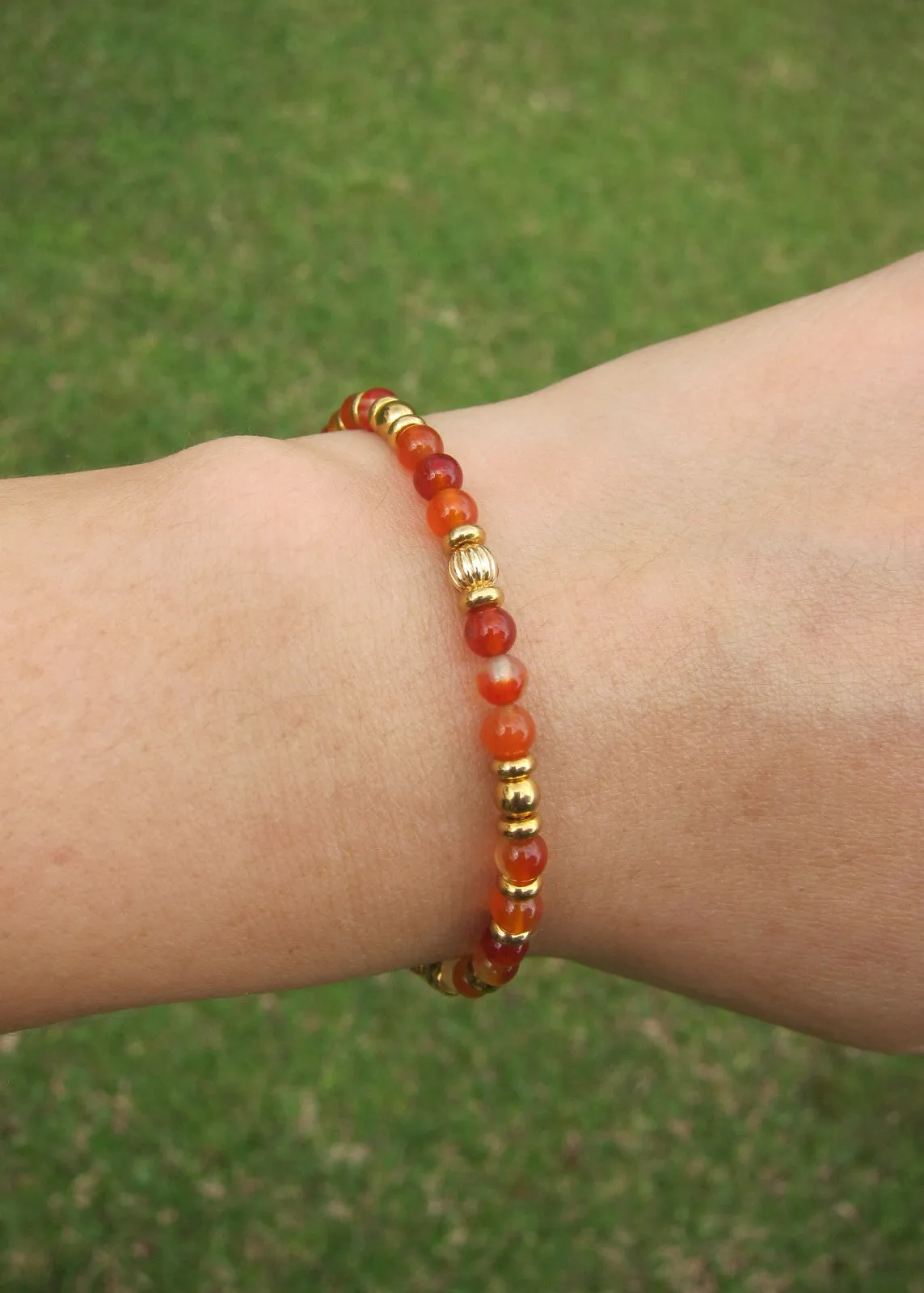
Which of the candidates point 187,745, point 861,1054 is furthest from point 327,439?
point 861,1054

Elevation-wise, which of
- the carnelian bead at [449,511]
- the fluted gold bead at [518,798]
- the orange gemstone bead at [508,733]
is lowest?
the fluted gold bead at [518,798]

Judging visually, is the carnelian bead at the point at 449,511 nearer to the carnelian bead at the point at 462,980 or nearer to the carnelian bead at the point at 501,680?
the carnelian bead at the point at 501,680

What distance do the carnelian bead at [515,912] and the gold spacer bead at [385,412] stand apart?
1.67ft

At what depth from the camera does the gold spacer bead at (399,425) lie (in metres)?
1.16

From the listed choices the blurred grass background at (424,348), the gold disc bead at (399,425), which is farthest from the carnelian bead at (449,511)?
the blurred grass background at (424,348)

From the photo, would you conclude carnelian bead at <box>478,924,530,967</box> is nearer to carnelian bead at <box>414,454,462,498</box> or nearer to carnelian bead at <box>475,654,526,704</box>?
carnelian bead at <box>475,654,526,704</box>

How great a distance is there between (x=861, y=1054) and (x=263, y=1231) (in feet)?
4.19

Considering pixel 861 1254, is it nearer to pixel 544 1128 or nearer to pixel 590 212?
pixel 544 1128

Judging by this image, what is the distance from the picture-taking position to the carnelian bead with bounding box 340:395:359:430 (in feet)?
4.15

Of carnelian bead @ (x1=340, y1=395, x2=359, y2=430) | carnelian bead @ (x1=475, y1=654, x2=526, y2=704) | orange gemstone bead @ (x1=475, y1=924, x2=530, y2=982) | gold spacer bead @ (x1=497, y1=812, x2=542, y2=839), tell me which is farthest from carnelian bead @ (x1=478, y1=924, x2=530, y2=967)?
carnelian bead @ (x1=340, y1=395, x2=359, y2=430)

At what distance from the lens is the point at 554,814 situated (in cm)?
108

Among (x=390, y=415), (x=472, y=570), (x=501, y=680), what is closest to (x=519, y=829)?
(x=501, y=680)

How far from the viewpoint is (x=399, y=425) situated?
1171 mm

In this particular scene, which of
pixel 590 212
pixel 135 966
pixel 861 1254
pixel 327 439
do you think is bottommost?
pixel 861 1254
